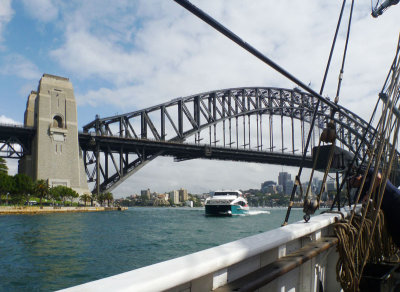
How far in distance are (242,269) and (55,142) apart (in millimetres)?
49284

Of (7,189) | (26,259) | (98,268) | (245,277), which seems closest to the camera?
(245,277)

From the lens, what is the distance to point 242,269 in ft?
6.83

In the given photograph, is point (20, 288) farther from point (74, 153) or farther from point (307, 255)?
point (74, 153)

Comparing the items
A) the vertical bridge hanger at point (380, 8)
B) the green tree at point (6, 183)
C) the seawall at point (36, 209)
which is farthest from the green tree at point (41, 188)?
the vertical bridge hanger at point (380, 8)

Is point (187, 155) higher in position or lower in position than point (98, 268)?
higher

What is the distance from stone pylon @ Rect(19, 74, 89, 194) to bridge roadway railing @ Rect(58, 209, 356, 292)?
47.8 meters

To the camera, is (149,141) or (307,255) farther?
(149,141)

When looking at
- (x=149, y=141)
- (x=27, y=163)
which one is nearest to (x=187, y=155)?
(x=149, y=141)

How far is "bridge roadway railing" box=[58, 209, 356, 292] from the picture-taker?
1.29 m

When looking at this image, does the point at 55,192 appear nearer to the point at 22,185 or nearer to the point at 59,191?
the point at 59,191

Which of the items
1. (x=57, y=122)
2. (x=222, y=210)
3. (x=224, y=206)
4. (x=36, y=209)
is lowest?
(x=36, y=209)

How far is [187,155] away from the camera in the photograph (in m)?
56.8

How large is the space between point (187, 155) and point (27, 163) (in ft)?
73.1

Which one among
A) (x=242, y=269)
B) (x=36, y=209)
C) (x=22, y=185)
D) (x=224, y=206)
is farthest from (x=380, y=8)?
(x=36, y=209)
